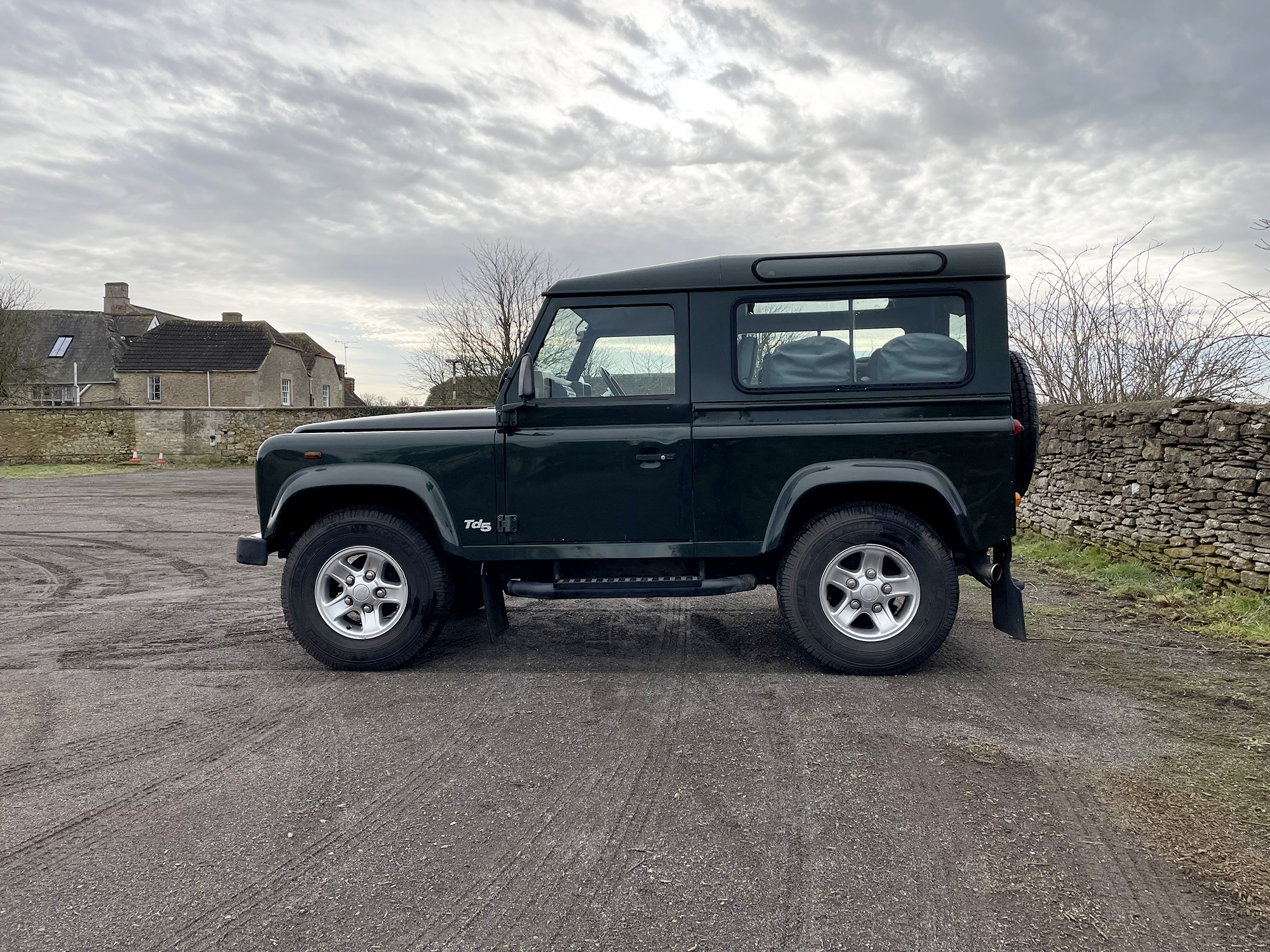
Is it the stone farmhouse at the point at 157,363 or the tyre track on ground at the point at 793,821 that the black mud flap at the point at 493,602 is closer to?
the tyre track on ground at the point at 793,821

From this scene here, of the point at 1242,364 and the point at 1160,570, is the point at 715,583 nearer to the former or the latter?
the point at 1160,570

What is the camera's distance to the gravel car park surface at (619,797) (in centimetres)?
234

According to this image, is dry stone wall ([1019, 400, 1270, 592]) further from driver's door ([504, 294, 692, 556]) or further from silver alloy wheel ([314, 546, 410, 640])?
silver alloy wheel ([314, 546, 410, 640])

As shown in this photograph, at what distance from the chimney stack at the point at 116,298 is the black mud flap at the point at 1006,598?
63.6 meters

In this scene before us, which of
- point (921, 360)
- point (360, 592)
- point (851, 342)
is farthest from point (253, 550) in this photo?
point (921, 360)

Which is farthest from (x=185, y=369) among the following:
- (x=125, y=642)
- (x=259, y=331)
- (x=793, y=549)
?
(x=793, y=549)

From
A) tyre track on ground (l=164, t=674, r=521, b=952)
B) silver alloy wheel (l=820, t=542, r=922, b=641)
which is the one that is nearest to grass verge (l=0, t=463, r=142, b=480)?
tyre track on ground (l=164, t=674, r=521, b=952)

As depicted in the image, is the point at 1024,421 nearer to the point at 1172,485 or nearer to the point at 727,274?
the point at 727,274

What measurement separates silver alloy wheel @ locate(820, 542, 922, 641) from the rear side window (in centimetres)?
94

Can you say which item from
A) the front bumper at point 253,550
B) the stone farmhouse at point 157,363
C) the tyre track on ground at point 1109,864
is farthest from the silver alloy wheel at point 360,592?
the stone farmhouse at point 157,363

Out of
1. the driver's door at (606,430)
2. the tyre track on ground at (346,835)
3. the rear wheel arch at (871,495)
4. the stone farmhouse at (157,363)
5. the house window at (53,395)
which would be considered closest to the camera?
the tyre track on ground at (346,835)

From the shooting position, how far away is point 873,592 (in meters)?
4.54

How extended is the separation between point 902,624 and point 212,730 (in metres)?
3.47

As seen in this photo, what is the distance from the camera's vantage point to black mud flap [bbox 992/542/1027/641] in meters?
4.57
